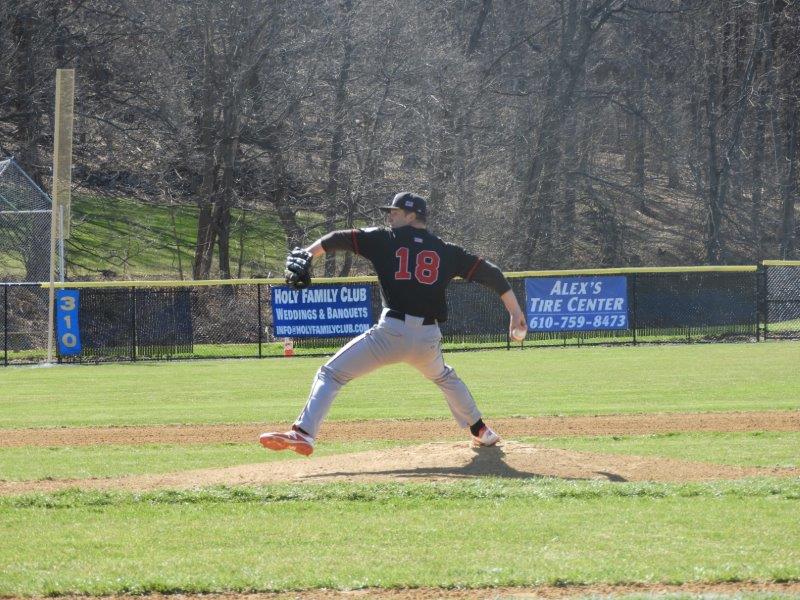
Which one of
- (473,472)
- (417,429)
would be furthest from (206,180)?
(473,472)

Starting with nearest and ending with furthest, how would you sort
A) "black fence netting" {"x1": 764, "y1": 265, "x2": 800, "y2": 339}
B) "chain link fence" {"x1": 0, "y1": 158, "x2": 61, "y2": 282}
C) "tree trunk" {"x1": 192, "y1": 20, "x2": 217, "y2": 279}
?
"chain link fence" {"x1": 0, "y1": 158, "x2": 61, "y2": 282}, "black fence netting" {"x1": 764, "y1": 265, "x2": 800, "y2": 339}, "tree trunk" {"x1": 192, "y1": 20, "x2": 217, "y2": 279}

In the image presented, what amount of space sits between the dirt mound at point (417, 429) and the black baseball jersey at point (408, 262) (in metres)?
3.01

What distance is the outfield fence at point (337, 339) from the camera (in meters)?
24.0

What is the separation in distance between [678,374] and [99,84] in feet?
72.3

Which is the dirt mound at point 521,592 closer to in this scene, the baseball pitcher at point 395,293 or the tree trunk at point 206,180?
the baseball pitcher at point 395,293

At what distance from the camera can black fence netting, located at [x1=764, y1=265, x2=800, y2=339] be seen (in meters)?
26.6

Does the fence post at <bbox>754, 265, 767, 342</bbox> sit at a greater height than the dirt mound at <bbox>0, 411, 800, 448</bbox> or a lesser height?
greater

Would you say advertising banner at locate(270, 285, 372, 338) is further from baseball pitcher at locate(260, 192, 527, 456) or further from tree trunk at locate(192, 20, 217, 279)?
baseball pitcher at locate(260, 192, 527, 456)

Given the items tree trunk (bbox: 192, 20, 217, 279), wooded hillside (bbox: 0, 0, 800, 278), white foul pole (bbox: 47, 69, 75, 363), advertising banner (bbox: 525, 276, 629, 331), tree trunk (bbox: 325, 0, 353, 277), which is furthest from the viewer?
tree trunk (bbox: 325, 0, 353, 277)

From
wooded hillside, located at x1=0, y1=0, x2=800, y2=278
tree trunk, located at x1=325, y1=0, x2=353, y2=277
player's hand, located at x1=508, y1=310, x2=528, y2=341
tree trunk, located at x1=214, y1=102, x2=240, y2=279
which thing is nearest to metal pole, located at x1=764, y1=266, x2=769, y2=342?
wooded hillside, located at x1=0, y1=0, x2=800, y2=278

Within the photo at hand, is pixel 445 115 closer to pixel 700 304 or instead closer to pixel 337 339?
pixel 700 304

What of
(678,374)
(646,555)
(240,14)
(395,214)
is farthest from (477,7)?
(646,555)

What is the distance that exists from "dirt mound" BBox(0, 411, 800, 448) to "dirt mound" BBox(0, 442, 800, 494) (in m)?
2.15

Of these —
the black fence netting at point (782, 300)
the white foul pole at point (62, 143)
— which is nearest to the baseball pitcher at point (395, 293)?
the white foul pole at point (62, 143)
